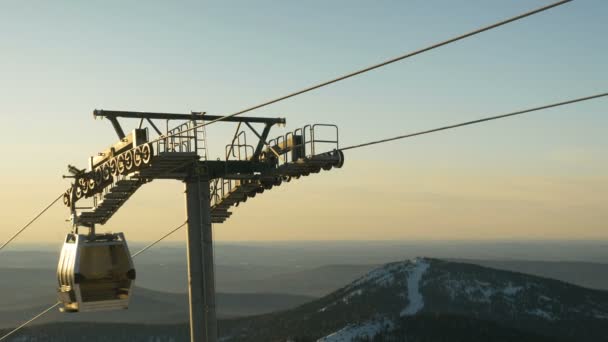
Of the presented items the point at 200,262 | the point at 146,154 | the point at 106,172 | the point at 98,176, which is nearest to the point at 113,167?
the point at 106,172

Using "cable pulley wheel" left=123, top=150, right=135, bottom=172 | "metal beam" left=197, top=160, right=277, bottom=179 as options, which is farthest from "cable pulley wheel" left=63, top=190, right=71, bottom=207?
"metal beam" left=197, top=160, right=277, bottom=179

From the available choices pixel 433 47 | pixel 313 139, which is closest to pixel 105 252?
pixel 313 139

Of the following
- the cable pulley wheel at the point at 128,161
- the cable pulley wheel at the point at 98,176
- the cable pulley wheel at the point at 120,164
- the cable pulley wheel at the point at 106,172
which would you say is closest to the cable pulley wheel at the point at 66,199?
the cable pulley wheel at the point at 98,176

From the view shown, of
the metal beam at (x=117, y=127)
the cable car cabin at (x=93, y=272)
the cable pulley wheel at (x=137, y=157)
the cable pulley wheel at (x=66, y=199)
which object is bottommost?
the cable car cabin at (x=93, y=272)

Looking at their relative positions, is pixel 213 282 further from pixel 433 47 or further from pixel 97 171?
pixel 433 47

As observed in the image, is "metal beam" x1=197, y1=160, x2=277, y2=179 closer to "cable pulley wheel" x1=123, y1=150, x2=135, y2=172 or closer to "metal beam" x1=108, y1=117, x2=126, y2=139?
"cable pulley wheel" x1=123, y1=150, x2=135, y2=172

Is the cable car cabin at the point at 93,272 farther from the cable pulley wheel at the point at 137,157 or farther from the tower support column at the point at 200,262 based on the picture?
the cable pulley wheel at the point at 137,157
